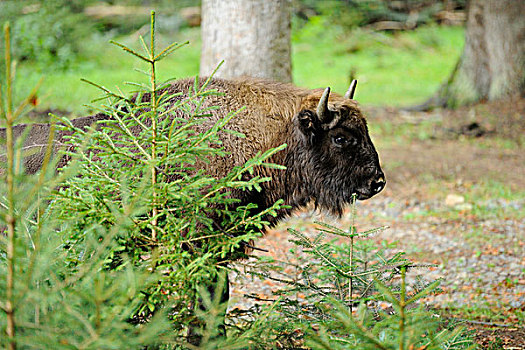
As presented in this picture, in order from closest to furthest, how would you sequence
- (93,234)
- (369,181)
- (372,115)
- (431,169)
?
1. (93,234)
2. (369,181)
3. (431,169)
4. (372,115)

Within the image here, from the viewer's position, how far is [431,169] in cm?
1017

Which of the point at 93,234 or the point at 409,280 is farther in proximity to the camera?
the point at 409,280

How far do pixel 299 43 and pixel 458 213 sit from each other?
12.2m

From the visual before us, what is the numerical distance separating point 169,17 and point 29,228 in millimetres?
14479

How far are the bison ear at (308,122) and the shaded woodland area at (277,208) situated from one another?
53 cm

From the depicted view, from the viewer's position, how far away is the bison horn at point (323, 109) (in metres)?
4.35

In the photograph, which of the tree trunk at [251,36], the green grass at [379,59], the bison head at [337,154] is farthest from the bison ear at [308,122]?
the green grass at [379,59]

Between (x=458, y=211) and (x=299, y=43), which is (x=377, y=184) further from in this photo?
(x=299, y=43)

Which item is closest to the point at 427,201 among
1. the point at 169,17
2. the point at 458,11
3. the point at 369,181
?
the point at 369,181

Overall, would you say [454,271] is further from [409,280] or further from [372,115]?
[372,115]

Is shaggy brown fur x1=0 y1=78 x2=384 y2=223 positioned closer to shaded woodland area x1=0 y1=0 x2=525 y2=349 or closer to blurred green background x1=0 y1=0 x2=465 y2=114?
shaded woodland area x1=0 y1=0 x2=525 y2=349

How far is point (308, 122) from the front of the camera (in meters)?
4.54

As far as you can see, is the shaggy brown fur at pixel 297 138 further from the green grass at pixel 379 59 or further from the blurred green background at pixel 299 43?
the green grass at pixel 379 59

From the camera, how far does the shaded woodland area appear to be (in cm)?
254
